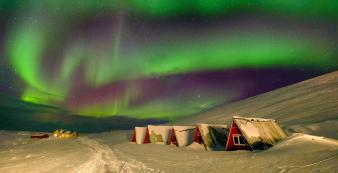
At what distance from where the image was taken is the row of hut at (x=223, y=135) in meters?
25.1

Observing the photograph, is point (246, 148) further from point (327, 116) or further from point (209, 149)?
point (327, 116)

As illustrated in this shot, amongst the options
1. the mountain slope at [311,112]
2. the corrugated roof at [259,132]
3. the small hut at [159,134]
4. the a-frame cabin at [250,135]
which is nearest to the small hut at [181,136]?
the small hut at [159,134]

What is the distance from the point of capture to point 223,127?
3366 centimetres

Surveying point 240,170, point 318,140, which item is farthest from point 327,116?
point 240,170

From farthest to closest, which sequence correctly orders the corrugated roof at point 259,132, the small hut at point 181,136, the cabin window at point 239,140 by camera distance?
the small hut at point 181,136 < the cabin window at point 239,140 < the corrugated roof at point 259,132

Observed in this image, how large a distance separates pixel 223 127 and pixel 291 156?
17732 millimetres

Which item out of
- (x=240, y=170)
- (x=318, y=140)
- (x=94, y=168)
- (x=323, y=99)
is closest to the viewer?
(x=240, y=170)

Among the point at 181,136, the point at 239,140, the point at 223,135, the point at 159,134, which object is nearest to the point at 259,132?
the point at 239,140

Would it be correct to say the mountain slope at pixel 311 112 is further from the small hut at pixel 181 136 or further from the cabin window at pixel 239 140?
the small hut at pixel 181 136

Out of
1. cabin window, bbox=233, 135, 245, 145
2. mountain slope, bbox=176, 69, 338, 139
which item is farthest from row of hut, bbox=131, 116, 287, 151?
mountain slope, bbox=176, 69, 338, 139

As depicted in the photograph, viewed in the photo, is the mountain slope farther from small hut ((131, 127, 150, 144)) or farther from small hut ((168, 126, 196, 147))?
small hut ((131, 127, 150, 144))

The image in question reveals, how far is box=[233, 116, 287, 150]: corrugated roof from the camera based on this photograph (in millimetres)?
24406

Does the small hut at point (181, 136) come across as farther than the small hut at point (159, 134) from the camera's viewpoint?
No

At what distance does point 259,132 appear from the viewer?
85.0 ft
